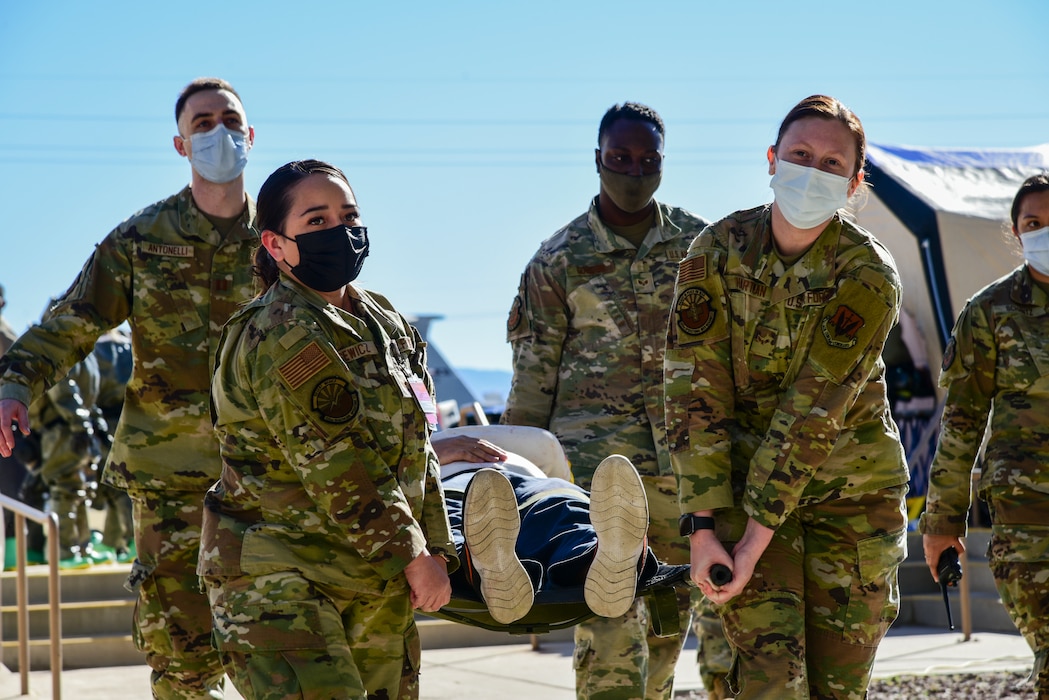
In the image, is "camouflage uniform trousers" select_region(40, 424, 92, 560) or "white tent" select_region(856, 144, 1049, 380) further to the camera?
"camouflage uniform trousers" select_region(40, 424, 92, 560)

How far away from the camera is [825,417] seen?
11.3ft

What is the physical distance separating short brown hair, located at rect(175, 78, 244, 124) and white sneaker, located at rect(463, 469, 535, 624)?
7.16 ft

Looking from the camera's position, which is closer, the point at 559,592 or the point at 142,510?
Answer: the point at 559,592

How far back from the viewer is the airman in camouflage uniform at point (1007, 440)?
4641 mm

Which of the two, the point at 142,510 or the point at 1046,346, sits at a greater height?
the point at 1046,346

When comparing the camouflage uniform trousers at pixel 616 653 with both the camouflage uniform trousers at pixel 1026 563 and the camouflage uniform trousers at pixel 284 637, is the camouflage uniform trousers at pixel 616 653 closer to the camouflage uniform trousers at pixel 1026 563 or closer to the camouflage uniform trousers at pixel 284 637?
the camouflage uniform trousers at pixel 1026 563

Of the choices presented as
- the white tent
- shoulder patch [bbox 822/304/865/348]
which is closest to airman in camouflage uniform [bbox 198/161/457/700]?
shoulder patch [bbox 822/304/865/348]

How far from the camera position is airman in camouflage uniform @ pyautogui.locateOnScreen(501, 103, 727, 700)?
16.2 feet

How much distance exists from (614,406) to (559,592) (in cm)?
139

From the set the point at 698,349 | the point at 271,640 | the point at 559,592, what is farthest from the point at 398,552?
the point at 698,349

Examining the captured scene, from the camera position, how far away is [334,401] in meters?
3.17

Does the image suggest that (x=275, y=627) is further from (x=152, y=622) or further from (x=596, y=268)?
(x=596, y=268)

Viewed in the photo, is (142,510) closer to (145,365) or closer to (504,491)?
(145,365)

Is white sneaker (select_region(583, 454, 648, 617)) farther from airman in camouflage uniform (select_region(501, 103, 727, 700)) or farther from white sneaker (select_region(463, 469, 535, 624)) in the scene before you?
airman in camouflage uniform (select_region(501, 103, 727, 700))
